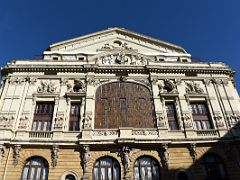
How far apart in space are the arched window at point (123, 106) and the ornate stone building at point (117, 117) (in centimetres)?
8

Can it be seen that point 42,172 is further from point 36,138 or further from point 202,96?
point 202,96

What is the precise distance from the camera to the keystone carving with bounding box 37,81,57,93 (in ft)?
79.4

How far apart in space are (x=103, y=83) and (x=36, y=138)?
756 centimetres

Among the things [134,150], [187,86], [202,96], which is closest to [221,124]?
[202,96]

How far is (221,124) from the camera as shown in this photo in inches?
887

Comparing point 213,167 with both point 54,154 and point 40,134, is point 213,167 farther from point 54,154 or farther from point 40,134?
point 40,134

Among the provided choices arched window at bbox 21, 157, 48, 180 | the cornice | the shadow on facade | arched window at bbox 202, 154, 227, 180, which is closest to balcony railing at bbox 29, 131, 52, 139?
arched window at bbox 21, 157, 48, 180

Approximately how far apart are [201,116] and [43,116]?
12.8 meters

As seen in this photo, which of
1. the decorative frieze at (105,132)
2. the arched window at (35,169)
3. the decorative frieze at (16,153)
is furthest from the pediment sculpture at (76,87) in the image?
the arched window at (35,169)

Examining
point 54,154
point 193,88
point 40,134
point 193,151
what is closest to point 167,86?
point 193,88

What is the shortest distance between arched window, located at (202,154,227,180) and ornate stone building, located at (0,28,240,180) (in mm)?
69

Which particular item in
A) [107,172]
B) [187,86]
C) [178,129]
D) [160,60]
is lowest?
[107,172]

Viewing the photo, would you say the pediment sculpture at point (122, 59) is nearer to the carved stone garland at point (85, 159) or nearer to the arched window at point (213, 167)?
the carved stone garland at point (85, 159)

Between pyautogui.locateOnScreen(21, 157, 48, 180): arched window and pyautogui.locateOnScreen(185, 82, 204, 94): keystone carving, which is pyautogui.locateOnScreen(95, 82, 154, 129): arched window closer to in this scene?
pyautogui.locateOnScreen(185, 82, 204, 94): keystone carving
